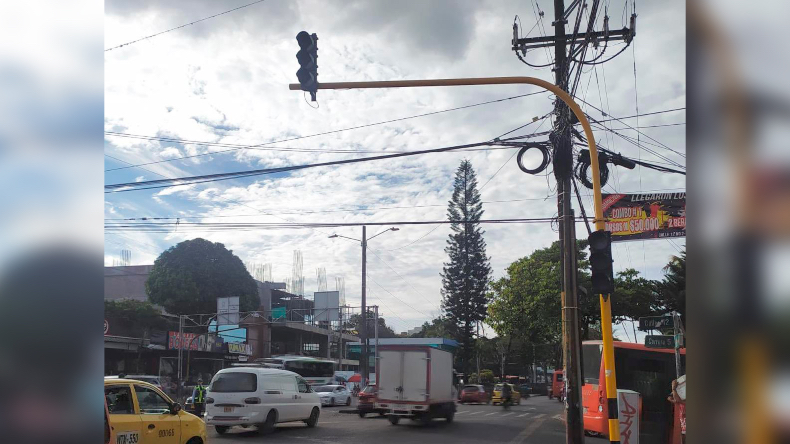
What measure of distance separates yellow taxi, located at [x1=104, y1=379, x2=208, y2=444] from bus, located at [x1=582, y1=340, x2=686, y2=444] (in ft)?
36.4

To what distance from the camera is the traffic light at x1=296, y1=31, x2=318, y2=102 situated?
10211 millimetres

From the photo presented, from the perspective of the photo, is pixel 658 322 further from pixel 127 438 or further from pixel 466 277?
pixel 466 277

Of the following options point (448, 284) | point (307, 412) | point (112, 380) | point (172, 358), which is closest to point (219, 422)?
point (307, 412)

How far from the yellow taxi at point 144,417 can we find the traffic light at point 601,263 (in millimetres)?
7209

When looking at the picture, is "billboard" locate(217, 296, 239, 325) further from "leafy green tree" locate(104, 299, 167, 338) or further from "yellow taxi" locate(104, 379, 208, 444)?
"yellow taxi" locate(104, 379, 208, 444)

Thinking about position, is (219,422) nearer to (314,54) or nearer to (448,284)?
(314,54)

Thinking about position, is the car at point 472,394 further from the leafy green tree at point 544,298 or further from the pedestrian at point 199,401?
the pedestrian at point 199,401

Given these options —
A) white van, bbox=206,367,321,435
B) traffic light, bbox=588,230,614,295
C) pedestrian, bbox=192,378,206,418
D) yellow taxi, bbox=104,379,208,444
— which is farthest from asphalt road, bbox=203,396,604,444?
traffic light, bbox=588,230,614,295

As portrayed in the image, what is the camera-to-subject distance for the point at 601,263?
1130cm

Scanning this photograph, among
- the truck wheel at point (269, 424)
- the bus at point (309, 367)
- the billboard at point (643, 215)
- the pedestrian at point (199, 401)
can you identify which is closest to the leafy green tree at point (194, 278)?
the bus at point (309, 367)

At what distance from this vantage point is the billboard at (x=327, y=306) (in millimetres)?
40875

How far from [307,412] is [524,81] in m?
13.5

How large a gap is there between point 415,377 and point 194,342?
79.0 ft

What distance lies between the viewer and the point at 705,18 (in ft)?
5.06
